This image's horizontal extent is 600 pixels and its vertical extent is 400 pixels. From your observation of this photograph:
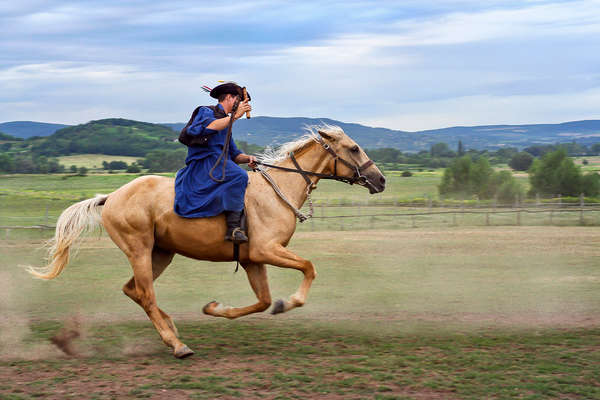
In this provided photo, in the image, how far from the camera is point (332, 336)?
23.8 ft

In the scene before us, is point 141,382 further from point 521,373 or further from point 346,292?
point 346,292

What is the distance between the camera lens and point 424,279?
1316 cm

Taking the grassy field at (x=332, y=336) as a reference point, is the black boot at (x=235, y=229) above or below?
above

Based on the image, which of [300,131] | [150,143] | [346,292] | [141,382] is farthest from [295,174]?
[150,143]

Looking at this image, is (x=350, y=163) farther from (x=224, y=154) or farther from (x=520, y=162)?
(x=520, y=162)

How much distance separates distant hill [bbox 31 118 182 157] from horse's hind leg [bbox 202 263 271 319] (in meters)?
69.3

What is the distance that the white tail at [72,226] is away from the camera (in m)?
7.04

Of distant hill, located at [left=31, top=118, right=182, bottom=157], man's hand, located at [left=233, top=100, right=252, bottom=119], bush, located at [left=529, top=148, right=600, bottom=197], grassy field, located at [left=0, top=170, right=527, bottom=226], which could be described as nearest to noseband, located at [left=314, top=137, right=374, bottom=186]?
man's hand, located at [left=233, top=100, right=252, bottom=119]

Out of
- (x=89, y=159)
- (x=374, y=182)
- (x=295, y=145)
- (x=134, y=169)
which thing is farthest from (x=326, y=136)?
(x=89, y=159)

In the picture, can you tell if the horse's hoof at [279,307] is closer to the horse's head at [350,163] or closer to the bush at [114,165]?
the horse's head at [350,163]

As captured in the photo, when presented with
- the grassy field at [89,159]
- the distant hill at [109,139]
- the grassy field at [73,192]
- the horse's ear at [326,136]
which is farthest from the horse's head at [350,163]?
the distant hill at [109,139]

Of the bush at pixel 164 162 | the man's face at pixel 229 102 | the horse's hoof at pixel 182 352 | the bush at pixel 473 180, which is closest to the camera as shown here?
the horse's hoof at pixel 182 352

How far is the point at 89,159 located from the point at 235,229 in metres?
71.4

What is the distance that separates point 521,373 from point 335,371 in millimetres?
1706
